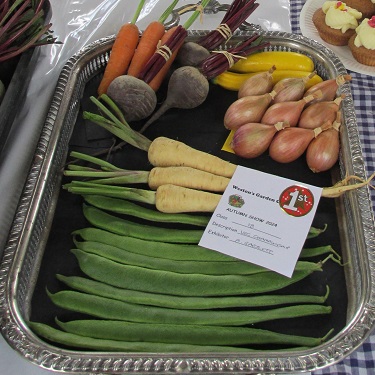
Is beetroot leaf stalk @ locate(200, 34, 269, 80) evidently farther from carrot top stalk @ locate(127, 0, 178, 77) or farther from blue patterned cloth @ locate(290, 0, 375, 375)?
blue patterned cloth @ locate(290, 0, 375, 375)

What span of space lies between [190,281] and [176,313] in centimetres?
6

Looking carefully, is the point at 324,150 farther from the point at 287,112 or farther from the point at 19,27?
the point at 19,27

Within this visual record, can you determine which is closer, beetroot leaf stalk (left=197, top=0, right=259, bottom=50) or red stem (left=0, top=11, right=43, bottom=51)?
red stem (left=0, top=11, right=43, bottom=51)

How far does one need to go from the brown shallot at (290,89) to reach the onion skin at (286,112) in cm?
3

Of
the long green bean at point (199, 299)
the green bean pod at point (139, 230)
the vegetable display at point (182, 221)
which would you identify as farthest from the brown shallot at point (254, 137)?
the long green bean at point (199, 299)

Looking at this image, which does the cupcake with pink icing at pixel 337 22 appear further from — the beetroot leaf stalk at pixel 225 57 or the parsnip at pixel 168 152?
the parsnip at pixel 168 152

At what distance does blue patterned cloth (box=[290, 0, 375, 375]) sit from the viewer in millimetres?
826

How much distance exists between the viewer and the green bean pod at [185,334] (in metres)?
0.77

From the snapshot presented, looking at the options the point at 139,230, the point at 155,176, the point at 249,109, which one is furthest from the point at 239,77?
the point at 139,230

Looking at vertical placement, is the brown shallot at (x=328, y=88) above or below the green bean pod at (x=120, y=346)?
above

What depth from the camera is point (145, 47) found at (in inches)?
46.3

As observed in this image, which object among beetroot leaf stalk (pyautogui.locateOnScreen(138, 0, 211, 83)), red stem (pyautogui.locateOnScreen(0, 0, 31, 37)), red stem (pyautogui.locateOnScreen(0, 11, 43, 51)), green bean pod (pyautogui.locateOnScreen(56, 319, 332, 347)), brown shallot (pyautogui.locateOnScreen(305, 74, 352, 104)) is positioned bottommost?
green bean pod (pyautogui.locateOnScreen(56, 319, 332, 347))

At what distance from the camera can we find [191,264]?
86 cm

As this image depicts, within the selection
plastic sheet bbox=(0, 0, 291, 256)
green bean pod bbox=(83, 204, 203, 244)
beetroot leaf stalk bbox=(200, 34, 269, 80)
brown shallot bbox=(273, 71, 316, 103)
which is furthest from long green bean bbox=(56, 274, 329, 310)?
beetroot leaf stalk bbox=(200, 34, 269, 80)
